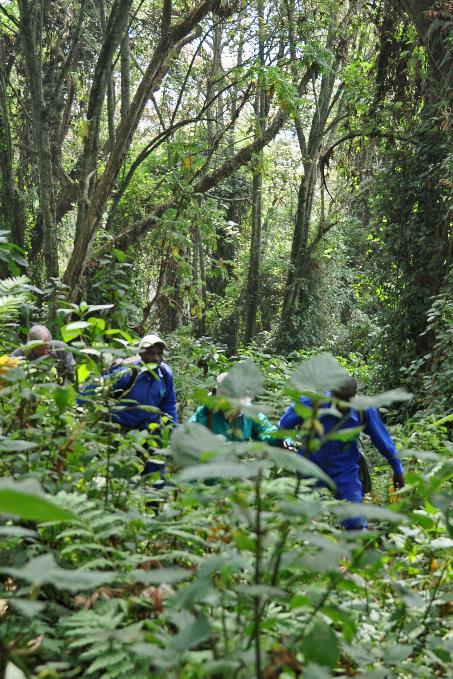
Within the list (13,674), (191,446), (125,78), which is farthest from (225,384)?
(125,78)

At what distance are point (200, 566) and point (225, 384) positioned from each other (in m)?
0.42

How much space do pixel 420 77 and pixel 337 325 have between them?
8.91 m

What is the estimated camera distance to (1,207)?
1312cm

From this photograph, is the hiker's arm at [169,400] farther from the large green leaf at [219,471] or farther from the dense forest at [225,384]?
the large green leaf at [219,471]

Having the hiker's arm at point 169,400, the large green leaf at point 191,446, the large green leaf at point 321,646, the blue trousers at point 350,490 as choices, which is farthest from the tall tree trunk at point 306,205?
the large green leaf at point 321,646

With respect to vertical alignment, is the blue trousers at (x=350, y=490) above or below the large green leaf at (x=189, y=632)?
below

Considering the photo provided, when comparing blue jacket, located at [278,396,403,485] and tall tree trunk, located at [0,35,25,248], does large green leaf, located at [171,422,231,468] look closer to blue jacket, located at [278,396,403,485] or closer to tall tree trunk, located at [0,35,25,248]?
blue jacket, located at [278,396,403,485]

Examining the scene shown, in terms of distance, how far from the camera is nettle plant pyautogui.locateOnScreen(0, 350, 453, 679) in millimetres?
1396

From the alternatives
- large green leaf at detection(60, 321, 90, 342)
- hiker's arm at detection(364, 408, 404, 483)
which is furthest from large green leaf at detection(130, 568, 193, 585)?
hiker's arm at detection(364, 408, 404, 483)

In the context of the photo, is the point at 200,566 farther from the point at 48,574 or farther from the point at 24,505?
the point at 24,505

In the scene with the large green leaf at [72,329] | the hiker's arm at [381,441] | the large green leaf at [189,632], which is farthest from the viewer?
the hiker's arm at [381,441]

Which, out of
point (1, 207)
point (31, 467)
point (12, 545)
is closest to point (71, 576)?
point (12, 545)

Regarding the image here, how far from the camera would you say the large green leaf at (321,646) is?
4.83 ft

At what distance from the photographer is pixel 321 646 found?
1.49 m
